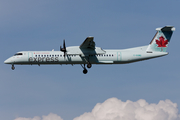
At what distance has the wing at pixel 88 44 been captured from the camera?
3605 cm

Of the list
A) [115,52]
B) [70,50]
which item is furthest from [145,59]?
[70,50]

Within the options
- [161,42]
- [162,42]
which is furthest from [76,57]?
[162,42]

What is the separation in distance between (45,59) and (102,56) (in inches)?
309

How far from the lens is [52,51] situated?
3950 cm

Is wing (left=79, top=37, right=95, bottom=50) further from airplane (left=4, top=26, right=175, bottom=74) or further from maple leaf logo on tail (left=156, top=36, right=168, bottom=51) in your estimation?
maple leaf logo on tail (left=156, top=36, right=168, bottom=51)

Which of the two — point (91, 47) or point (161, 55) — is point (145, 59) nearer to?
point (161, 55)

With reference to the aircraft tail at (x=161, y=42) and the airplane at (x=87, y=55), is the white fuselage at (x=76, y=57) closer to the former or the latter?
the airplane at (x=87, y=55)

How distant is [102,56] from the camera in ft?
128

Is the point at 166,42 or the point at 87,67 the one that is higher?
the point at 166,42

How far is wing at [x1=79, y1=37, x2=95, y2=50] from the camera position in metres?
36.0

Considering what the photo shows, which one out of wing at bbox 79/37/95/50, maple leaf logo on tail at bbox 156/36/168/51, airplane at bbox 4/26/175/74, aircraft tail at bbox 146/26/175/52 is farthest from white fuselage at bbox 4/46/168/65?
maple leaf logo on tail at bbox 156/36/168/51

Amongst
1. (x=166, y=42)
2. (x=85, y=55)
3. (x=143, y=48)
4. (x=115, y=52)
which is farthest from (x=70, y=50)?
(x=166, y=42)

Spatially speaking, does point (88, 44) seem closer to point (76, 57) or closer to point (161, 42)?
point (76, 57)

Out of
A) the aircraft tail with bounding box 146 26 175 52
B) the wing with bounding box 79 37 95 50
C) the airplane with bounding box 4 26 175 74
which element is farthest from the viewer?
the aircraft tail with bounding box 146 26 175 52
